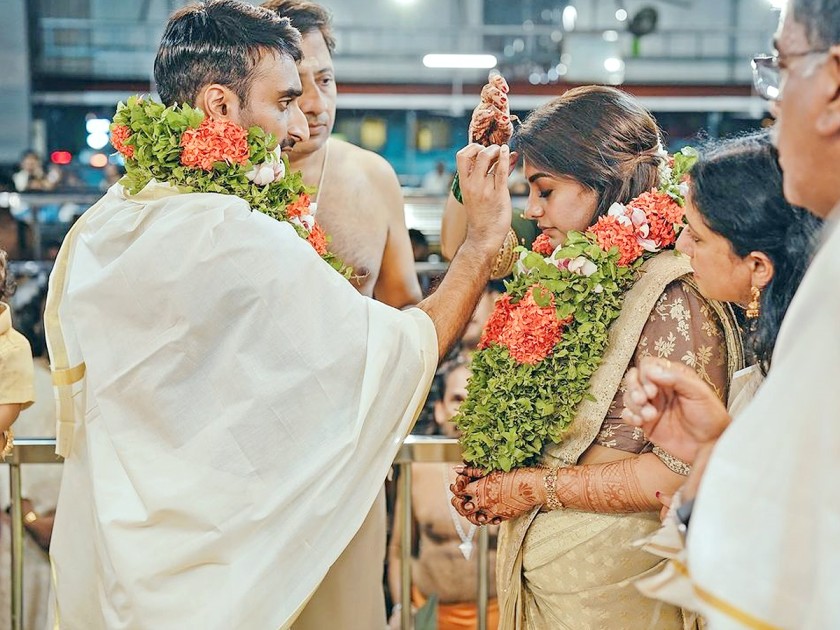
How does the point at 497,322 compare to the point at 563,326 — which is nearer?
the point at 563,326

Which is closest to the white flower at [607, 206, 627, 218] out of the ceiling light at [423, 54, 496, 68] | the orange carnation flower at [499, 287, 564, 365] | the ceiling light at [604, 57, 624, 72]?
the orange carnation flower at [499, 287, 564, 365]

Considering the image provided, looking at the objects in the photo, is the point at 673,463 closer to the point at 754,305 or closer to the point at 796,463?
the point at 754,305

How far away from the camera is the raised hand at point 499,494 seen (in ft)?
7.47

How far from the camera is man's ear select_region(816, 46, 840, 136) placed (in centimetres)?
128

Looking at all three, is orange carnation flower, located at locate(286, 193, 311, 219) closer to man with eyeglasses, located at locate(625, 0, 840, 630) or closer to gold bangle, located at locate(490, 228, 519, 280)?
gold bangle, located at locate(490, 228, 519, 280)

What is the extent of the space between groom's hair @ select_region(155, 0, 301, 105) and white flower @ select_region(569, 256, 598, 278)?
34.6 inches

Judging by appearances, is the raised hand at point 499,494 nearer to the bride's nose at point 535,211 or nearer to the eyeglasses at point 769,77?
the bride's nose at point 535,211

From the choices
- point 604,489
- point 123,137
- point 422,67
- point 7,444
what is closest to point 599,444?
point 604,489

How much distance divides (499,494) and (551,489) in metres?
0.12

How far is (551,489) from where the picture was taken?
7.39ft

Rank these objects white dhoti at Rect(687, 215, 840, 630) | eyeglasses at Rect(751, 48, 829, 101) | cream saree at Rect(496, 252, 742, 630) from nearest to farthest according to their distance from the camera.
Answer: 1. white dhoti at Rect(687, 215, 840, 630)
2. eyeglasses at Rect(751, 48, 829, 101)
3. cream saree at Rect(496, 252, 742, 630)

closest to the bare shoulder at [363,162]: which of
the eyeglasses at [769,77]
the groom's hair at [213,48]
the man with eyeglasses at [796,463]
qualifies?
the groom's hair at [213,48]

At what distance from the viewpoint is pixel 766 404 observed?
1224 millimetres

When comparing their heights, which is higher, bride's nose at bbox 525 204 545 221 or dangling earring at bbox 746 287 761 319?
bride's nose at bbox 525 204 545 221
